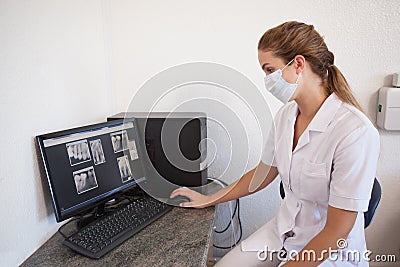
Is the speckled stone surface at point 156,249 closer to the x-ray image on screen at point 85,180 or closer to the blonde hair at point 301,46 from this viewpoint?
the x-ray image on screen at point 85,180

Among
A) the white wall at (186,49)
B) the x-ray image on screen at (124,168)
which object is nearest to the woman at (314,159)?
the x-ray image on screen at (124,168)

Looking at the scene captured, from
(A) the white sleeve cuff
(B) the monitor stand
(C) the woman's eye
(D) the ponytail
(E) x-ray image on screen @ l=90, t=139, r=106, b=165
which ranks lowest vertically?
(B) the monitor stand

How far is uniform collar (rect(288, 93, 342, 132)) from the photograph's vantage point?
3.67 feet

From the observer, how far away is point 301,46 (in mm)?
1079

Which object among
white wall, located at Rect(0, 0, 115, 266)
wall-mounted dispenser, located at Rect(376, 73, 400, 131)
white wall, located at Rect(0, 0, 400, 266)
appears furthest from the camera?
wall-mounted dispenser, located at Rect(376, 73, 400, 131)

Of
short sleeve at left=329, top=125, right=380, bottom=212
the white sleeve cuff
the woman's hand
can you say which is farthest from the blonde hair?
the woman's hand

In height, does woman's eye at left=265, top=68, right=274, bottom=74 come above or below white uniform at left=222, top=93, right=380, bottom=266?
above

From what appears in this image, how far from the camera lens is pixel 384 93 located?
1.51 meters

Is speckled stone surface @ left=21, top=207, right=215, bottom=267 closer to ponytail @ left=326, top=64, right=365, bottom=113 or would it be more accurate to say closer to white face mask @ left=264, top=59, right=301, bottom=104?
white face mask @ left=264, top=59, right=301, bottom=104

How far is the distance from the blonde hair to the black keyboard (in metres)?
0.70

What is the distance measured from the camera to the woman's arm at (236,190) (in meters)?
1.33

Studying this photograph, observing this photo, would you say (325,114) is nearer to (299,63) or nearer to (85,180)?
(299,63)

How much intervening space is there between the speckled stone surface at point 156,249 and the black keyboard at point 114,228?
2 centimetres

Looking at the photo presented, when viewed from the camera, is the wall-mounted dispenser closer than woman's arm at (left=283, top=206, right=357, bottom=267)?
No
